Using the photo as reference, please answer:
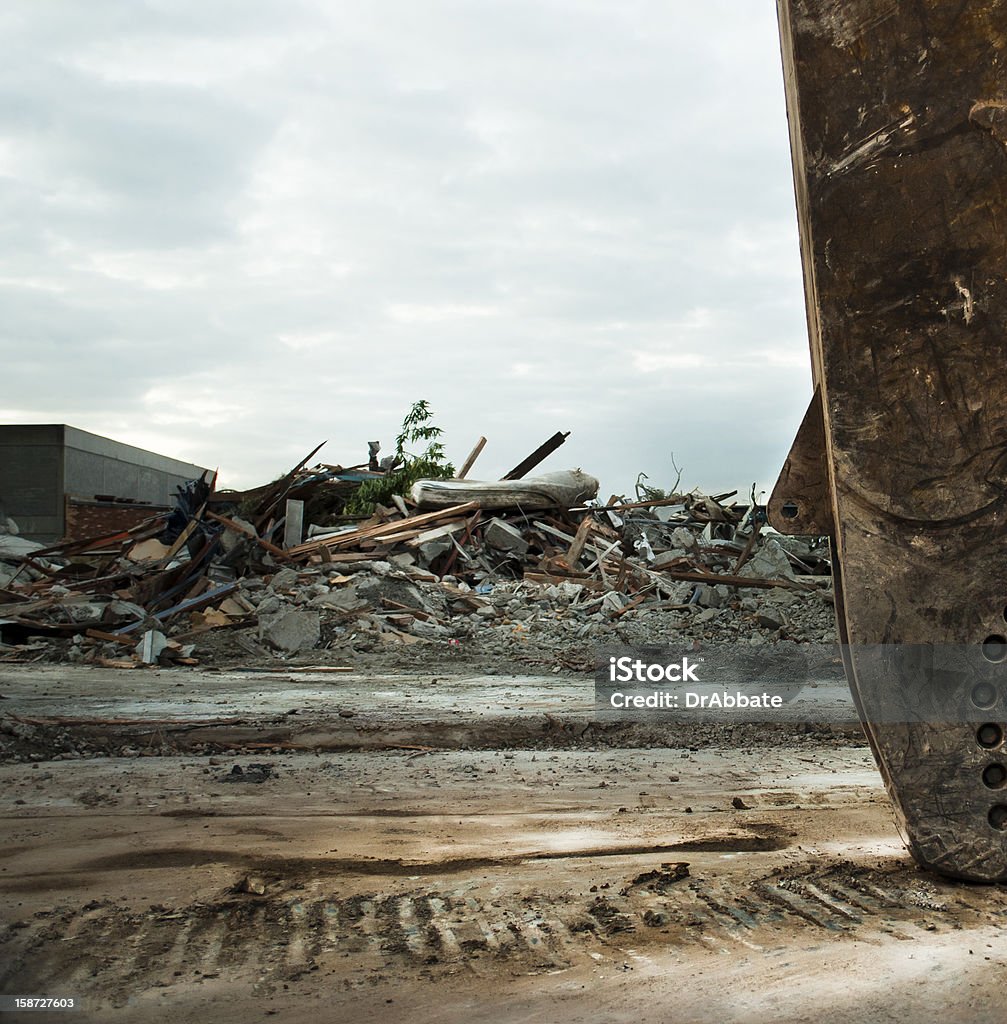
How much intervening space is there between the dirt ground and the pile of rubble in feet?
19.4

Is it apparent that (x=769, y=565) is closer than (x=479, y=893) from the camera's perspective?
No

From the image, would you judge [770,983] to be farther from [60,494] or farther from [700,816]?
[60,494]

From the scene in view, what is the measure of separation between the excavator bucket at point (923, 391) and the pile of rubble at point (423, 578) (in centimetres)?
833

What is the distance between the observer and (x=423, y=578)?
14.1 metres

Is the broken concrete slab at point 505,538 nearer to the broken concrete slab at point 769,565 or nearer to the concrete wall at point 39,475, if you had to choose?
the broken concrete slab at point 769,565

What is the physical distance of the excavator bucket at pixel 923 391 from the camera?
2.69 metres

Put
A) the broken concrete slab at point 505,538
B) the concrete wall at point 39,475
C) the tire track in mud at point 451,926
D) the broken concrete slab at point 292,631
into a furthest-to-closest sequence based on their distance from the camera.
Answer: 1. the concrete wall at point 39,475
2. the broken concrete slab at point 505,538
3. the broken concrete slab at point 292,631
4. the tire track in mud at point 451,926

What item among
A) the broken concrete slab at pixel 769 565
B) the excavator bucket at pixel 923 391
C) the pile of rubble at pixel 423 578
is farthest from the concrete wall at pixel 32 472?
the excavator bucket at pixel 923 391

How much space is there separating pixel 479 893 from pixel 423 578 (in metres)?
11.0

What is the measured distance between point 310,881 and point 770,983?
157cm

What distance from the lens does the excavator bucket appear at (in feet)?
8.82
